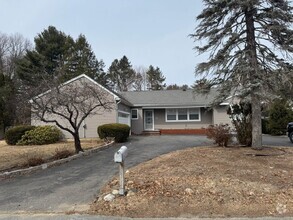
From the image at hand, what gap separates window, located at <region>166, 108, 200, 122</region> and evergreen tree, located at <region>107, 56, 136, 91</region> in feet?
109

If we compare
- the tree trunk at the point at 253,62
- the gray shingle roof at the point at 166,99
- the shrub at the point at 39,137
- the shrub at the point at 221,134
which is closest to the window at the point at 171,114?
the gray shingle roof at the point at 166,99

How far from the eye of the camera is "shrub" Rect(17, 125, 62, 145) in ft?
67.5

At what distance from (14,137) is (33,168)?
1135 centimetres

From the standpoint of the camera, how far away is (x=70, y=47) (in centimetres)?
4978

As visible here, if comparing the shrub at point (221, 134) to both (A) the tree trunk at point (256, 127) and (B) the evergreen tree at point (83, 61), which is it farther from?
(B) the evergreen tree at point (83, 61)

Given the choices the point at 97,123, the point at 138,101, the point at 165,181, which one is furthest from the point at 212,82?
the point at 138,101

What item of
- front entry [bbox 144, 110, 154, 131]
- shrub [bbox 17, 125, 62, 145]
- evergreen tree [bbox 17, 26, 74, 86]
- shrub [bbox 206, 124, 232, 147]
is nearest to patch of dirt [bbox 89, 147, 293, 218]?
Result: shrub [bbox 206, 124, 232, 147]

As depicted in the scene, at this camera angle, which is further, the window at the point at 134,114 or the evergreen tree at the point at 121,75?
the evergreen tree at the point at 121,75

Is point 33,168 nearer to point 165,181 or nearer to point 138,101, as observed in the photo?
point 165,181

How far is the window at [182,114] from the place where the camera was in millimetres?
29766

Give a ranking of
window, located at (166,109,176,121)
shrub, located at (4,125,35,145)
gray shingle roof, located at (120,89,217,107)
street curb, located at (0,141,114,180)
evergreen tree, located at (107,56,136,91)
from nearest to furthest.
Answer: street curb, located at (0,141,114,180)
shrub, located at (4,125,35,145)
gray shingle roof, located at (120,89,217,107)
window, located at (166,109,176,121)
evergreen tree, located at (107,56,136,91)

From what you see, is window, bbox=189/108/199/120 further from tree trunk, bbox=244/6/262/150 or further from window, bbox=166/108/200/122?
tree trunk, bbox=244/6/262/150

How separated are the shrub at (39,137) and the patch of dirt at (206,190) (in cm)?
1319

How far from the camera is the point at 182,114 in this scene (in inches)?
1180
